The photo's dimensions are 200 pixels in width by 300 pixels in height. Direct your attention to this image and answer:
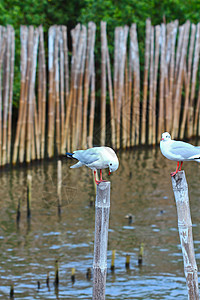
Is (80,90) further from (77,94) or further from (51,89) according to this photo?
(51,89)

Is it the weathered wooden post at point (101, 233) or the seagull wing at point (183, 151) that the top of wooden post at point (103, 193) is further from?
the seagull wing at point (183, 151)

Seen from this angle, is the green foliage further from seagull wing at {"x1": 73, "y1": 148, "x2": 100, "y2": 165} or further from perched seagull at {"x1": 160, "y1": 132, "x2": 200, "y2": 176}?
perched seagull at {"x1": 160, "y1": 132, "x2": 200, "y2": 176}

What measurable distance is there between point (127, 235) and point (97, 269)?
4.80 metres

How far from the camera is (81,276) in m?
8.91

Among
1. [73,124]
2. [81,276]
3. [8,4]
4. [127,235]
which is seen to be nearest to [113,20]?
[8,4]

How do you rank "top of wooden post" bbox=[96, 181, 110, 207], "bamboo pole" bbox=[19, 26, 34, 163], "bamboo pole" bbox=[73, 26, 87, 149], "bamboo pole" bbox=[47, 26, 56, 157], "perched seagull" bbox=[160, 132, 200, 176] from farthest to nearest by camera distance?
1. "bamboo pole" bbox=[73, 26, 87, 149]
2. "bamboo pole" bbox=[47, 26, 56, 157]
3. "bamboo pole" bbox=[19, 26, 34, 163]
4. "perched seagull" bbox=[160, 132, 200, 176]
5. "top of wooden post" bbox=[96, 181, 110, 207]

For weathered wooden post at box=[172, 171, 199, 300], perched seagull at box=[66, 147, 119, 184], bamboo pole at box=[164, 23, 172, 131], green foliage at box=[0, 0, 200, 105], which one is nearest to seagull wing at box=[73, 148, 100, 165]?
perched seagull at box=[66, 147, 119, 184]

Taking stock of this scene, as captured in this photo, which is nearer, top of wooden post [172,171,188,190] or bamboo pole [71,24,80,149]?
top of wooden post [172,171,188,190]

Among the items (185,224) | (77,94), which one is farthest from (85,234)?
(77,94)

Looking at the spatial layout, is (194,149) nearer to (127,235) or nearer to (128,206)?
(127,235)

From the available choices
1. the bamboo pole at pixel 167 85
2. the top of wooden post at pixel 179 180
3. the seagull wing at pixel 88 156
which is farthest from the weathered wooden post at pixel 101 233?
the bamboo pole at pixel 167 85

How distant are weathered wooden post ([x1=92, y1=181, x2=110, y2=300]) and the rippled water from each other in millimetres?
2623

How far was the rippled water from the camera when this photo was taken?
863cm

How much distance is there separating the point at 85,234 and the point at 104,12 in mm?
12468
